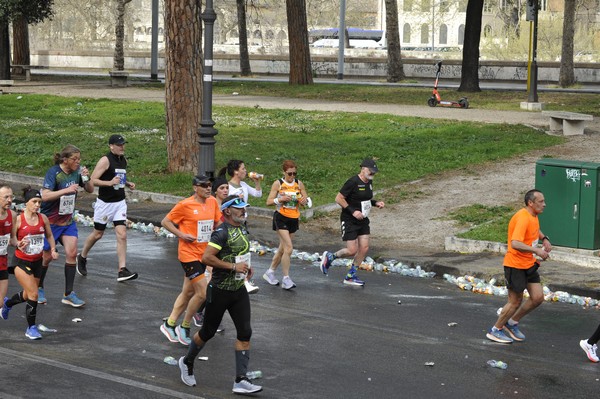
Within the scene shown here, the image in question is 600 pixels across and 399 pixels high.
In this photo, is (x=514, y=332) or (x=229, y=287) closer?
(x=229, y=287)

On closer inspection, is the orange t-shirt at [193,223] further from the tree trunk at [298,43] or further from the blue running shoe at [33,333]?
the tree trunk at [298,43]

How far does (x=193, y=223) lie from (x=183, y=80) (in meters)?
11.4

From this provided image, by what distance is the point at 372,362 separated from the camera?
9.94 m

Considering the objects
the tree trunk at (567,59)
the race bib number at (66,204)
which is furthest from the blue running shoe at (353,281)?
the tree trunk at (567,59)

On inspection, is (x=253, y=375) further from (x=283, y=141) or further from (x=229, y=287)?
(x=283, y=141)

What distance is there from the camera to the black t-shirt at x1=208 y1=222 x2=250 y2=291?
29.4 ft

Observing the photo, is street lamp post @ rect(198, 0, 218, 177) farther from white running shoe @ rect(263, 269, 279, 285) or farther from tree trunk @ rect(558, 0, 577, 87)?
tree trunk @ rect(558, 0, 577, 87)

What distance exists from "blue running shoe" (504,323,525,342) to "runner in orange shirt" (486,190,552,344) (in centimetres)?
11

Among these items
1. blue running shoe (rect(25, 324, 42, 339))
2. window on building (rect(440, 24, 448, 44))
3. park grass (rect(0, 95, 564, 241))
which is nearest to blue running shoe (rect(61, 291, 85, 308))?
blue running shoe (rect(25, 324, 42, 339))

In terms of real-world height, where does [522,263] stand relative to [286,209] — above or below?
below

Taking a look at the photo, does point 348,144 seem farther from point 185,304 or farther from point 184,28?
point 185,304

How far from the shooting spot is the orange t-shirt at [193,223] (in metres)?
10.6

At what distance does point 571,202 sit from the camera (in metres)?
14.7

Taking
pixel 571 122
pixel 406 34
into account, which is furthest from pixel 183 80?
pixel 406 34
